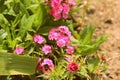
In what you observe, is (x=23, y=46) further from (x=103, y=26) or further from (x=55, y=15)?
(x=103, y=26)

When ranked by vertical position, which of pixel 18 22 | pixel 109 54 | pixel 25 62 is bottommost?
pixel 109 54

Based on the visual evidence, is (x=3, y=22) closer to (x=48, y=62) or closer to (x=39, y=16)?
(x=39, y=16)

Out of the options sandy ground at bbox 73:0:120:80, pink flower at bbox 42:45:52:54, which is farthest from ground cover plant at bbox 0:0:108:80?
sandy ground at bbox 73:0:120:80

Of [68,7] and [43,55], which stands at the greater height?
[68,7]

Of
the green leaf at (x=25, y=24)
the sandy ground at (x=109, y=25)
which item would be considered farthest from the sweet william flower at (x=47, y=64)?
the sandy ground at (x=109, y=25)

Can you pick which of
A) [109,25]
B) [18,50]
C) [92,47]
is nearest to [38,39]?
[18,50]

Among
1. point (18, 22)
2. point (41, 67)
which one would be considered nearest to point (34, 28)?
point (18, 22)

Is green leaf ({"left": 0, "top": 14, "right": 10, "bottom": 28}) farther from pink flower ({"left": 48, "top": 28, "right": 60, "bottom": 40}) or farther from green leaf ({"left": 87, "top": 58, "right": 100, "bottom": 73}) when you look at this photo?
green leaf ({"left": 87, "top": 58, "right": 100, "bottom": 73})

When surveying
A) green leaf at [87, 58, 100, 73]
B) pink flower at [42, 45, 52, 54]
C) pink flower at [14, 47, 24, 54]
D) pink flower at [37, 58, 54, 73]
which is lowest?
green leaf at [87, 58, 100, 73]
